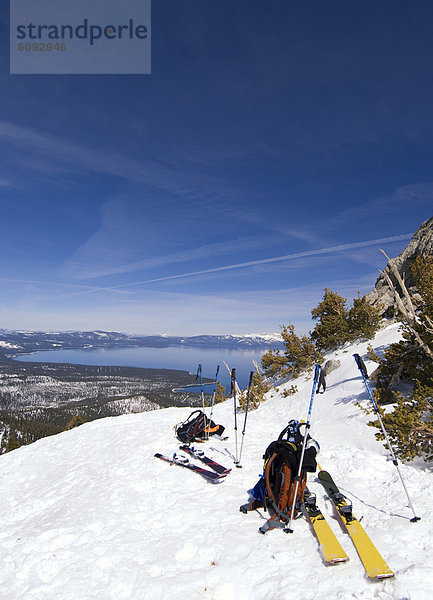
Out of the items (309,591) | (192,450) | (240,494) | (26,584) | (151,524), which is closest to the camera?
(309,591)

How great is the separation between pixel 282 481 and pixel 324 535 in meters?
1.16

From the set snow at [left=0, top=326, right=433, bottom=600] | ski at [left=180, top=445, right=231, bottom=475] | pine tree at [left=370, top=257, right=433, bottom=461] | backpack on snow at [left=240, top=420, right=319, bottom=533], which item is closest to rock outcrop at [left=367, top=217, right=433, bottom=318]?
pine tree at [left=370, top=257, right=433, bottom=461]

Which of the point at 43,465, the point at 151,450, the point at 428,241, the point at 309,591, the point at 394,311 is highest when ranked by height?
the point at 428,241

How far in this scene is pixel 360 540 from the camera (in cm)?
499

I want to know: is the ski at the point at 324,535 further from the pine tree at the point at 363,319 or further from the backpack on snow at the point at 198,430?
the pine tree at the point at 363,319

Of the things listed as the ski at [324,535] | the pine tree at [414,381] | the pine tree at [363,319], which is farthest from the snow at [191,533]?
the pine tree at [363,319]

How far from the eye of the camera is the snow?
451cm

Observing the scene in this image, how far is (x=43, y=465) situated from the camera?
12844 millimetres

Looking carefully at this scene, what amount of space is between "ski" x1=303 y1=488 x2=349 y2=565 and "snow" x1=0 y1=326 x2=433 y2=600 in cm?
12

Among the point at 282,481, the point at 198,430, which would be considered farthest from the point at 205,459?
the point at 282,481

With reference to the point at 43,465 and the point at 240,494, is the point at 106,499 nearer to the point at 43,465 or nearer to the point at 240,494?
the point at 240,494

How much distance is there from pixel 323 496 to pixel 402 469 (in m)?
2.36

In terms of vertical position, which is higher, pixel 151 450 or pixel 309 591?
pixel 309 591

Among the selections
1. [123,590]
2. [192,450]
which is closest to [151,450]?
[192,450]
